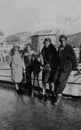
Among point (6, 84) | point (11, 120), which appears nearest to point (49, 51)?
point (11, 120)

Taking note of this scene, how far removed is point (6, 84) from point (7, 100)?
4492mm

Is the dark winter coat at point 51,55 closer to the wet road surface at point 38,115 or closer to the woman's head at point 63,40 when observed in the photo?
the woman's head at point 63,40

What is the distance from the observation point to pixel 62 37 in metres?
7.74

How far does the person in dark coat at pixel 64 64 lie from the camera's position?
7.77 m

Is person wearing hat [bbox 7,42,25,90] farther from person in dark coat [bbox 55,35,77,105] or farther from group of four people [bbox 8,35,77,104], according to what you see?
person in dark coat [bbox 55,35,77,105]

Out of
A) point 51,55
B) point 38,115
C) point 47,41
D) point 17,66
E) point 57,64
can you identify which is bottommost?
point 38,115

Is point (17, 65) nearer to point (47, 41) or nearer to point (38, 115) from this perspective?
point (47, 41)

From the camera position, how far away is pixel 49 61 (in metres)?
8.48

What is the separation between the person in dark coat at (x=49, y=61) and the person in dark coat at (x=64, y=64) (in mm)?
382

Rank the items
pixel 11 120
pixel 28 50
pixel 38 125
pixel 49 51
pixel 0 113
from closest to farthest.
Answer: pixel 38 125
pixel 11 120
pixel 0 113
pixel 49 51
pixel 28 50

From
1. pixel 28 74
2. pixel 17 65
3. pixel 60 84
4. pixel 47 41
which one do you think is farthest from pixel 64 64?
pixel 17 65

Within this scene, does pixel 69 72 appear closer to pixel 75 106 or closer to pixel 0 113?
pixel 75 106

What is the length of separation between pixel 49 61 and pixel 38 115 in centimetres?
262

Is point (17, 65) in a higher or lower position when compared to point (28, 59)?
lower
